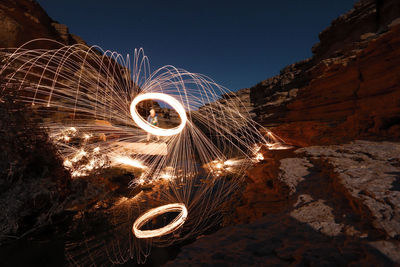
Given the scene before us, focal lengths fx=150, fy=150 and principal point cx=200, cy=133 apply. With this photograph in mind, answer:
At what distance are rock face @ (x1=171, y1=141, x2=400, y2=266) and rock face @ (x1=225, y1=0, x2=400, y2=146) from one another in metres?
4.57

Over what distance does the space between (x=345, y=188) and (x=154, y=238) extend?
355 cm

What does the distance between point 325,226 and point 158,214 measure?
339cm

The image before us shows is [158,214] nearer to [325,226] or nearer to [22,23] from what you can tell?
[325,226]

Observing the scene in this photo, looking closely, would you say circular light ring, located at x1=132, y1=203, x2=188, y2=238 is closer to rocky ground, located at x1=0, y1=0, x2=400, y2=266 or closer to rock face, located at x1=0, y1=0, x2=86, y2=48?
rocky ground, located at x1=0, y1=0, x2=400, y2=266

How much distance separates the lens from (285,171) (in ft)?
14.9

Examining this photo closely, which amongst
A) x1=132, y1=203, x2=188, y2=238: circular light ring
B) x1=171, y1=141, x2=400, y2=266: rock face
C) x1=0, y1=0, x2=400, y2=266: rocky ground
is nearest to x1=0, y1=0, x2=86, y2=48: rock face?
x1=0, y1=0, x2=400, y2=266: rocky ground

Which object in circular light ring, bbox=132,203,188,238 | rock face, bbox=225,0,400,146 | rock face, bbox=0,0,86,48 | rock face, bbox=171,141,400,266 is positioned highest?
rock face, bbox=0,0,86,48

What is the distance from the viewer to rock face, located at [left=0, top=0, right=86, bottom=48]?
1004 cm

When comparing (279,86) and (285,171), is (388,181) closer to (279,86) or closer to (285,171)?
(285,171)

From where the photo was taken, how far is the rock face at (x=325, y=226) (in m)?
1.51

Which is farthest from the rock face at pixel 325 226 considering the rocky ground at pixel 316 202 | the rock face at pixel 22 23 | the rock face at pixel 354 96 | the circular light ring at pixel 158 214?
the rock face at pixel 22 23

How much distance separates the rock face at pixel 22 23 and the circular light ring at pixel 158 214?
51.0 ft

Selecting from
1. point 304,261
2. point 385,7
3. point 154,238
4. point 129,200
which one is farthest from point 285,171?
point 385,7

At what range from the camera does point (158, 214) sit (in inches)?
151
